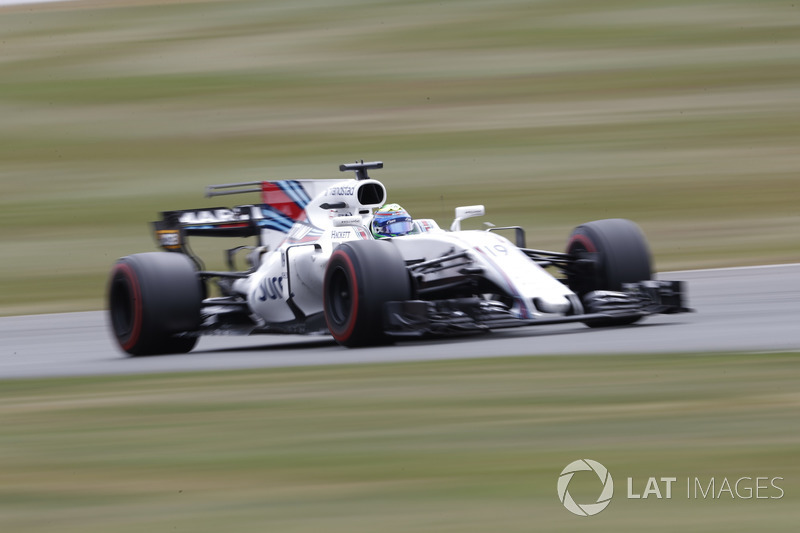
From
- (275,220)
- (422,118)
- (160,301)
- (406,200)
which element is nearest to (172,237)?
(275,220)

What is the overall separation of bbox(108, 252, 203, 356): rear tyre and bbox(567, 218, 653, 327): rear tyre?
3.31 metres

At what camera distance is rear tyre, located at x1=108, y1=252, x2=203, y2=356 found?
37.3 feet

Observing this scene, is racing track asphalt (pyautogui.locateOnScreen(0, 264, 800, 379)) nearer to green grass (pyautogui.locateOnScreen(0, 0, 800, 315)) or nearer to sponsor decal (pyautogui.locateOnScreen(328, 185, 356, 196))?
sponsor decal (pyautogui.locateOnScreen(328, 185, 356, 196))

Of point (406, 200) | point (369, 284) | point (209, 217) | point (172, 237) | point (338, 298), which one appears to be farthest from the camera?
point (406, 200)

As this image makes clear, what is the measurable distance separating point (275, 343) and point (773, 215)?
29.9ft

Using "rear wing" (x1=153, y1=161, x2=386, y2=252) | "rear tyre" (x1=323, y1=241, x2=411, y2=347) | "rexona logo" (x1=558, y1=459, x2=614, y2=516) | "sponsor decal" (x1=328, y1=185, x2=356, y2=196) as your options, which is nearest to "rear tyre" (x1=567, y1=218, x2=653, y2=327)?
"rear tyre" (x1=323, y1=241, x2=411, y2=347)

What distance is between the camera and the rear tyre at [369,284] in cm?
1005

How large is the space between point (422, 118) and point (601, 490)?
18977 mm

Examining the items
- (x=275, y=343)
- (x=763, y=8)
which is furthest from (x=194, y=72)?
(x=275, y=343)

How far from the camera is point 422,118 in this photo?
2372 cm

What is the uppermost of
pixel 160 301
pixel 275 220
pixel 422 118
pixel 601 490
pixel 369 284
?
pixel 422 118

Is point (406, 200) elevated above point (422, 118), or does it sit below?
below

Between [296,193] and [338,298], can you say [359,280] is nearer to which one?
[338,298]

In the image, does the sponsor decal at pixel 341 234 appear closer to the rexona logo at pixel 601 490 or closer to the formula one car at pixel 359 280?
the formula one car at pixel 359 280
